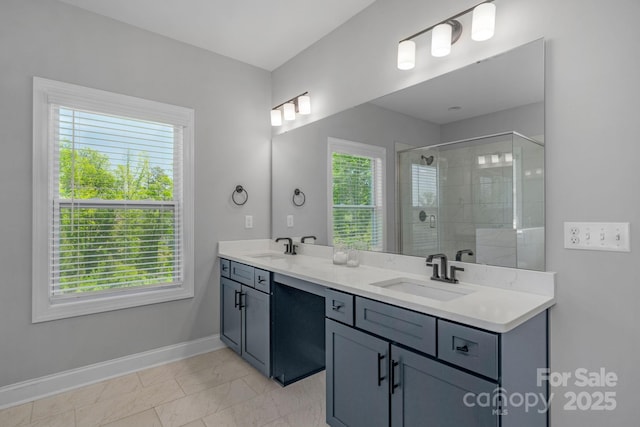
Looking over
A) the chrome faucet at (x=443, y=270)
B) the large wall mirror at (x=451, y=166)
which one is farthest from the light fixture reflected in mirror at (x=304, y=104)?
the chrome faucet at (x=443, y=270)

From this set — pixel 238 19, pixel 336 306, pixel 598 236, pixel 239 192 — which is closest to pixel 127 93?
pixel 238 19

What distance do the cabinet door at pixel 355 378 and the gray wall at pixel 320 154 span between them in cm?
72

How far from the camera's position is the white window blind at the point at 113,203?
2.38 m

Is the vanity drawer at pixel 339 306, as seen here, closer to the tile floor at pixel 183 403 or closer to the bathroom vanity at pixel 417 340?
the bathroom vanity at pixel 417 340

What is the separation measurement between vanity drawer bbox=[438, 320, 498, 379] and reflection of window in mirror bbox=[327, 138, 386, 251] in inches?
39.4

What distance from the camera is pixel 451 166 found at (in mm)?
1880

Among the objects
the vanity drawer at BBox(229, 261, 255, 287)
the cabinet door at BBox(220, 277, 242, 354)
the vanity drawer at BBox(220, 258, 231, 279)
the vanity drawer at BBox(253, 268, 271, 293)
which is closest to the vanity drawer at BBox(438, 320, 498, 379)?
the vanity drawer at BBox(253, 268, 271, 293)

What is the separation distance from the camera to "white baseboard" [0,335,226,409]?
2209 millimetres

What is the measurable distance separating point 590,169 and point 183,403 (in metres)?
2.59

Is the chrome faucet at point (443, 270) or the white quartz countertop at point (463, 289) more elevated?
the chrome faucet at point (443, 270)

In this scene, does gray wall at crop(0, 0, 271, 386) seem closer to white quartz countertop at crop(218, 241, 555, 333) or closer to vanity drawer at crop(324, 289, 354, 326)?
white quartz countertop at crop(218, 241, 555, 333)

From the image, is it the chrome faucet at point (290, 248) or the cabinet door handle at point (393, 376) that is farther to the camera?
the chrome faucet at point (290, 248)

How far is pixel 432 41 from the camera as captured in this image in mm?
1846

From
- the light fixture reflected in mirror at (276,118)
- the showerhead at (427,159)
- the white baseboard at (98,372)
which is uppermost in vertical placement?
the light fixture reflected in mirror at (276,118)
